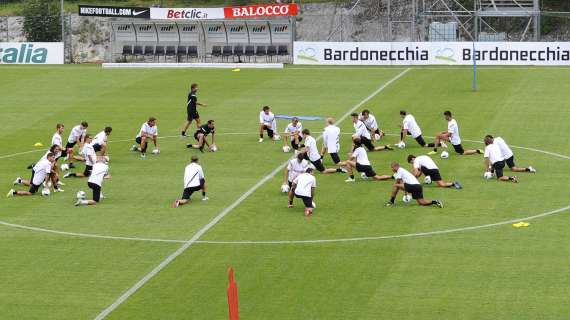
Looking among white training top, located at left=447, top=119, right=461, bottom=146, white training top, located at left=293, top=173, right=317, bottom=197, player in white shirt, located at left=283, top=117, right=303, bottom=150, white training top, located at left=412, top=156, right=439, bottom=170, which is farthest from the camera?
player in white shirt, located at left=283, top=117, right=303, bottom=150

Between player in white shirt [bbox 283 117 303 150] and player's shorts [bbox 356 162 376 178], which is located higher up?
player in white shirt [bbox 283 117 303 150]

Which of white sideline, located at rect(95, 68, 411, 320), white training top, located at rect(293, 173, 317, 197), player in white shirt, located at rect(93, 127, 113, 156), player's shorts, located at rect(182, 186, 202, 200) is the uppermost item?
player in white shirt, located at rect(93, 127, 113, 156)

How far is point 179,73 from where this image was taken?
71.8 metres

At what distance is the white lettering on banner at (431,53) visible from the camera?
6988cm

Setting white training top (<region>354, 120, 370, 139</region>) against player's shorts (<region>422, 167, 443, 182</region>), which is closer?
player's shorts (<region>422, 167, 443, 182</region>)

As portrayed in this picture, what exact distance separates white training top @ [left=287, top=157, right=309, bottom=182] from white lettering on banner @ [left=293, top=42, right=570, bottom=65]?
3228 cm

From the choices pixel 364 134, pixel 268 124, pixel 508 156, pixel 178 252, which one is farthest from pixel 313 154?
pixel 178 252

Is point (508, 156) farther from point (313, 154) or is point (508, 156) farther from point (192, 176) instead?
point (192, 176)

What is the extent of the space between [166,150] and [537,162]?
49.7 ft

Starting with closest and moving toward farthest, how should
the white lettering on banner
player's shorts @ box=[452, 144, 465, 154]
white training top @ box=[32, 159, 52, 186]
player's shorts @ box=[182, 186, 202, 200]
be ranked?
player's shorts @ box=[182, 186, 202, 200]
white training top @ box=[32, 159, 52, 186]
player's shorts @ box=[452, 144, 465, 154]
the white lettering on banner

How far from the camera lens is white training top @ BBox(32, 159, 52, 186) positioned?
39.1m

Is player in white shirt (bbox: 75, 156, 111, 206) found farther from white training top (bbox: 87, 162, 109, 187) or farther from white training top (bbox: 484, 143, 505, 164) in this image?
Answer: white training top (bbox: 484, 143, 505, 164)

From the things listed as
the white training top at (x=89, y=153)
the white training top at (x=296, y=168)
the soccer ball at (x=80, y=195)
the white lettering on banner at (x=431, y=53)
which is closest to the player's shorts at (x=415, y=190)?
the white training top at (x=296, y=168)

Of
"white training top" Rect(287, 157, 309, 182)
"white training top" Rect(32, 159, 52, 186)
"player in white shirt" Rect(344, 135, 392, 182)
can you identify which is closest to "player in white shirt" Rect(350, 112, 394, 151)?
"player in white shirt" Rect(344, 135, 392, 182)
